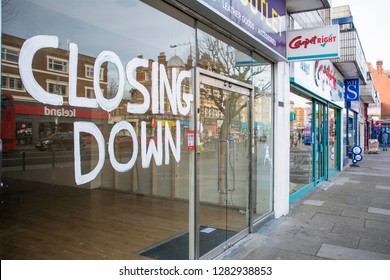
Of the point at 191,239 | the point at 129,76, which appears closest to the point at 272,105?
the point at 191,239

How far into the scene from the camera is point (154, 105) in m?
3.57

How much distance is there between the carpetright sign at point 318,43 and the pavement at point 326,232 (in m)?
3.04

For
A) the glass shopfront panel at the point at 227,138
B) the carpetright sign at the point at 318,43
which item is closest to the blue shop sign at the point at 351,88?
the carpetright sign at the point at 318,43

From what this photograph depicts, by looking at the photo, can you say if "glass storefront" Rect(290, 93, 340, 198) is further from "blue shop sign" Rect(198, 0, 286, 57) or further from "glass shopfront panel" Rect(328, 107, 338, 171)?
"blue shop sign" Rect(198, 0, 286, 57)

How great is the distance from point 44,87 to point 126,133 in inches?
39.4

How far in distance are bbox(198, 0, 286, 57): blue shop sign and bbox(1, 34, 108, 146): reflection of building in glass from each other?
1.64m

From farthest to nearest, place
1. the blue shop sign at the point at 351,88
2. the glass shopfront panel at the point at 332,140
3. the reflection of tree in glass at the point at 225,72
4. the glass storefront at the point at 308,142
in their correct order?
the blue shop sign at the point at 351,88, the glass shopfront panel at the point at 332,140, the glass storefront at the point at 308,142, the reflection of tree in glass at the point at 225,72

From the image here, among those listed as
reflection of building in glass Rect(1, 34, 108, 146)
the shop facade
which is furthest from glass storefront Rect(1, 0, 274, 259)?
the shop facade

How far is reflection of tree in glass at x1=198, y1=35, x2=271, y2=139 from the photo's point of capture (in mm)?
4359

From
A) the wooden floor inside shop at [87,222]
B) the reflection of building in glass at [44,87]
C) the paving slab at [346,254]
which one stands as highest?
the reflection of building in glass at [44,87]

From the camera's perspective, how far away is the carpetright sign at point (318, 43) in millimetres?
6191

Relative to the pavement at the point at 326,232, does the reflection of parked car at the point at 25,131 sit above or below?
above

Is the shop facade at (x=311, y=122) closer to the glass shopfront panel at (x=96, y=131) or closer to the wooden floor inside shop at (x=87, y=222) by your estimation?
the wooden floor inside shop at (x=87, y=222)

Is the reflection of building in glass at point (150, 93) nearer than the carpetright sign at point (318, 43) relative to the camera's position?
Yes
